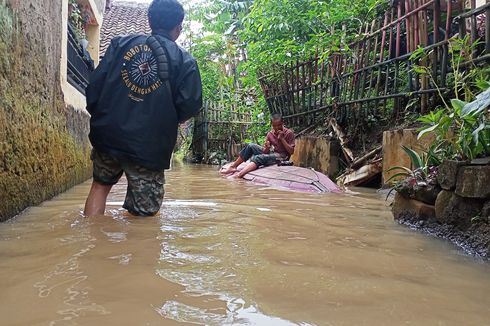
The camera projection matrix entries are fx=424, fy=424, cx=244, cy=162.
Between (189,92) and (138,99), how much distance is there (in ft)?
1.12

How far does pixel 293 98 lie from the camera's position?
29.0 ft

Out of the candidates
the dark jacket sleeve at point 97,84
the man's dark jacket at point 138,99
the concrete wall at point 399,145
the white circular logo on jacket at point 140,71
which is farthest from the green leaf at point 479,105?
the concrete wall at point 399,145

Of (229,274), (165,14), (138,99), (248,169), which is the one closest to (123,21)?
(248,169)

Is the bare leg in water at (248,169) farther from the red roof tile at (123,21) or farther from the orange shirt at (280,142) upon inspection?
the red roof tile at (123,21)

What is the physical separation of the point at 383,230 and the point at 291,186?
2951mm

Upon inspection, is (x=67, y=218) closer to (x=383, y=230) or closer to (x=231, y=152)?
(x=383, y=230)

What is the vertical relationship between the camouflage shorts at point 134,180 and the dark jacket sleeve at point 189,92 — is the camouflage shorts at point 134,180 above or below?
below

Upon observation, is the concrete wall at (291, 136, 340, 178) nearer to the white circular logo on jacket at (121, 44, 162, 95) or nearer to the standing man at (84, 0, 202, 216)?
the standing man at (84, 0, 202, 216)

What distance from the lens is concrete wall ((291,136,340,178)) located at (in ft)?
23.3

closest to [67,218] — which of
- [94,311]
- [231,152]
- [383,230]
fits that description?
[94,311]

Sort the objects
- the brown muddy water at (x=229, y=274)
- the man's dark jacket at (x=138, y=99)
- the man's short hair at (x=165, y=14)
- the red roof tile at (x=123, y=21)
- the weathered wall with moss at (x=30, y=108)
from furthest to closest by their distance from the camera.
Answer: the red roof tile at (x=123, y=21), the man's short hair at (x=165, y=14), the man's dark jacket at (x=138, y=99), the weathered wall with moss at (x=30, y=108), the brown muddy water at (x=229, y=274)

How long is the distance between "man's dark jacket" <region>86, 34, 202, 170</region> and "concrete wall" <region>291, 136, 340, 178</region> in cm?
453

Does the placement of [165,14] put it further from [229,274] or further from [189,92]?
[229,274]

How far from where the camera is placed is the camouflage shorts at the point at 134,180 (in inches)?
114
